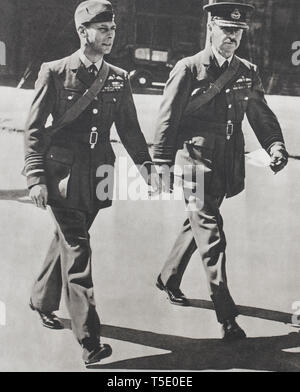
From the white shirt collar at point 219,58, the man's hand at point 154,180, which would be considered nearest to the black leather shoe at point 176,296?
the man's hand at point 154,180

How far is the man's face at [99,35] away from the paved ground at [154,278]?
611 mm

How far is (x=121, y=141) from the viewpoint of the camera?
4.18m

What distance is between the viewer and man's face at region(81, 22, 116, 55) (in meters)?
4.01

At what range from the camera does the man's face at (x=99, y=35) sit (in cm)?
401

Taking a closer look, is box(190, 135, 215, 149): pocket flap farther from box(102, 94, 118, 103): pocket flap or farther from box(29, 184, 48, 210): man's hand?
box(29, 184, 48, 210): man's hand

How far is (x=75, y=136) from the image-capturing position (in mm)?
4012

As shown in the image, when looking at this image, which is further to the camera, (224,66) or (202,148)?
(224,66)

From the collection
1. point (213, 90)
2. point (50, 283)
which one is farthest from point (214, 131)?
point (50, 283)

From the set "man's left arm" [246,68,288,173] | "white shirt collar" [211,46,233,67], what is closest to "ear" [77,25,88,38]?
"white shirt collar" [211,46,233,67]

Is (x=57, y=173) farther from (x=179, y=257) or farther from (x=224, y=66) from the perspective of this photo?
(x=224, y=66)

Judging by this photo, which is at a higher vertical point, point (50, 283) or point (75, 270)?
point (75, 270)

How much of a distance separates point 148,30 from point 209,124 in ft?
4.37
